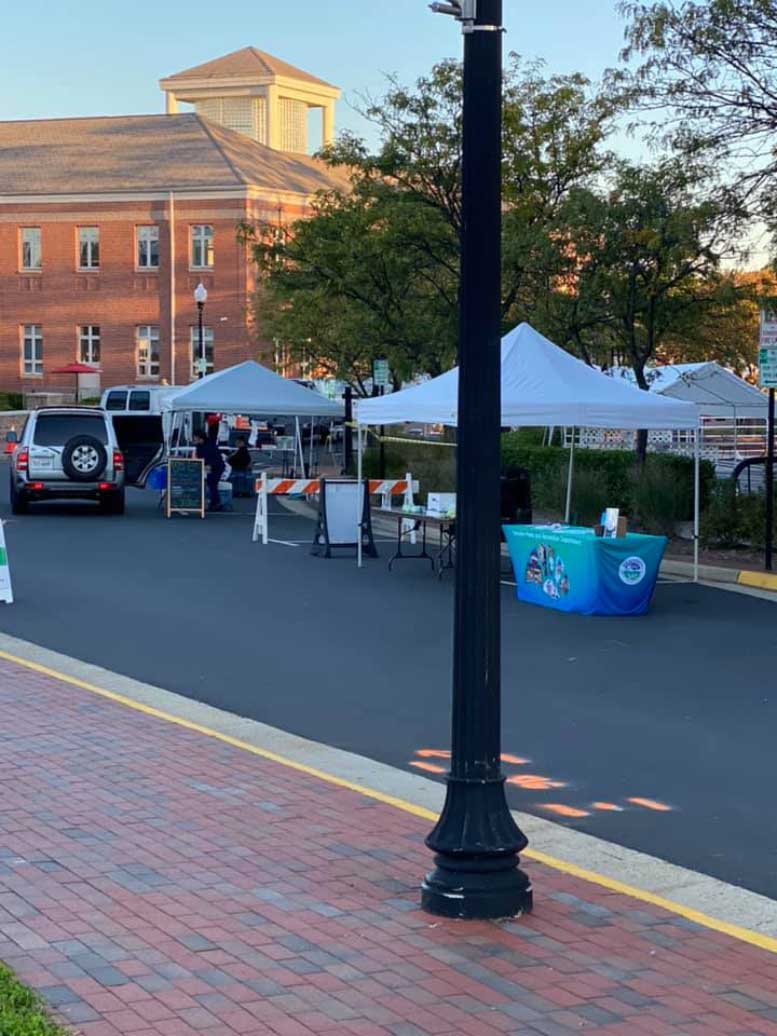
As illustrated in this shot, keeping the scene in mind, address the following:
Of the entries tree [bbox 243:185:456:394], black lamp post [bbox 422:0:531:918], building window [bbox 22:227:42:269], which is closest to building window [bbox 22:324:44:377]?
building window [bbox 22:227:42:269]

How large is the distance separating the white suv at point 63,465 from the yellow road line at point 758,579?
12.1 m

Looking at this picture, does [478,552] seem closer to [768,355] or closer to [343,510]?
[768,355]

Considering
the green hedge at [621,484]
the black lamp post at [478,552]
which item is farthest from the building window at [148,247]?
the black lamp post at [478,552]

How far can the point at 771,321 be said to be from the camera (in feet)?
58.6

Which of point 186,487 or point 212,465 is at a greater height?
point 212,465

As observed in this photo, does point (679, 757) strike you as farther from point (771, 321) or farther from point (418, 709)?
point (771, 321)

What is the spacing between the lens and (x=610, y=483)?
2389 centimetres

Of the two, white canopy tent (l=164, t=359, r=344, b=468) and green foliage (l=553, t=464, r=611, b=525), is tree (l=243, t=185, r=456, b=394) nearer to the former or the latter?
white canopy tent (l=164, t=359, r=344, b=468)

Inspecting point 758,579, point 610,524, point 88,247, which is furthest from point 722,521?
point 88,247

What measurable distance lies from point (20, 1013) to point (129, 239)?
65.0m

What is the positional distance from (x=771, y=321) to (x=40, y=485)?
527 inches

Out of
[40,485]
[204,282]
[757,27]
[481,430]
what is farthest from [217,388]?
[204,282]

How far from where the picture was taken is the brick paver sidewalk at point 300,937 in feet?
16.5

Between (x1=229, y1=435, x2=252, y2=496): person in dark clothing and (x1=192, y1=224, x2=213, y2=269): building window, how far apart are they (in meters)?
36.0
